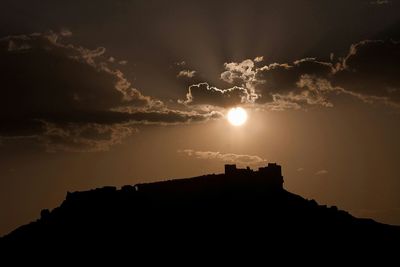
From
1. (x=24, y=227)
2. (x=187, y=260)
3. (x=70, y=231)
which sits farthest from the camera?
(x=24, y=227)

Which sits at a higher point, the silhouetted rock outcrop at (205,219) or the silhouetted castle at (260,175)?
the silhouetted castle at (260,175)

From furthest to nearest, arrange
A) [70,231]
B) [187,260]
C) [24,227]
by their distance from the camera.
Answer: [24,227]
[70,231]
[187,260]

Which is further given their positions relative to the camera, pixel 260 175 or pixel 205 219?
pixel 260 175

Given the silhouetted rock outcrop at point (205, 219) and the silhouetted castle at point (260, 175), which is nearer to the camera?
the silhouetted rock outcrop at point (205, 219)

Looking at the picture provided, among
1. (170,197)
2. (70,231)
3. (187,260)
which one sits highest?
(170,197)

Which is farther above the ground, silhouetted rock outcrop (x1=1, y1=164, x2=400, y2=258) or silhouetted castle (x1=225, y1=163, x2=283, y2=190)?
silhouetted castle (x1=225, y1=163, x2=283, y2=190)

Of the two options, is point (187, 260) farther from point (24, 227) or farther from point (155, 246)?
point (24, 227)

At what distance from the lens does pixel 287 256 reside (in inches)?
2702

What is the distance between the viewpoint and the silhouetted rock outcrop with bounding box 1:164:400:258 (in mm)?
72188

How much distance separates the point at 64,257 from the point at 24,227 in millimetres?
12359

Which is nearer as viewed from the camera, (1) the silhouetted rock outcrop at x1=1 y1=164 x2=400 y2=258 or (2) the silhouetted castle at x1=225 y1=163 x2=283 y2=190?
Result: (1) the silhouetted rock outcrop at x1=1 y1=164 x2=400 y2=258

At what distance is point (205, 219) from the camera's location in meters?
75.4

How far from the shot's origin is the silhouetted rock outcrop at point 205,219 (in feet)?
237

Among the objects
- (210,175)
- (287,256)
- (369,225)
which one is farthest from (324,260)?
(210,175)
